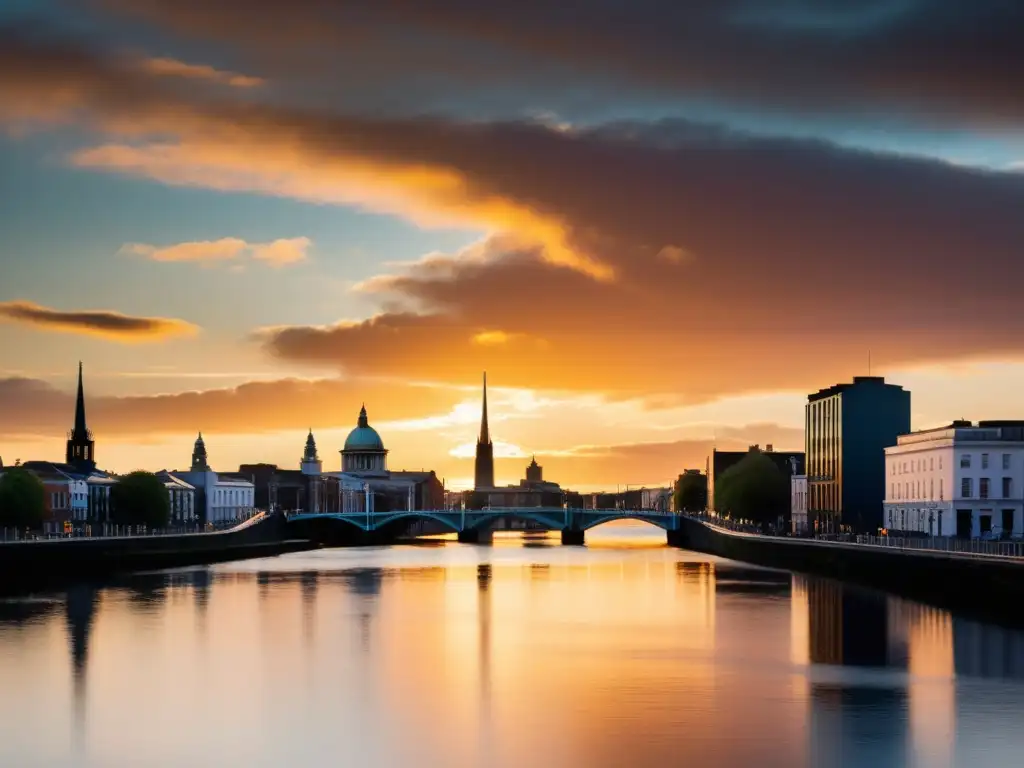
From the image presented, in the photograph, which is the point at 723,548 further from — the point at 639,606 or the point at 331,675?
the point at 331,675

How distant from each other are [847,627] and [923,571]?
51.5 ft

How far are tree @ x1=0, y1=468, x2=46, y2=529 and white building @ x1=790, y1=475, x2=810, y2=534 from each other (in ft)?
230

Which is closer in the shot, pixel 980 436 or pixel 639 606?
pixel 639 606

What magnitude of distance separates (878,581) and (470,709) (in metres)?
52.3

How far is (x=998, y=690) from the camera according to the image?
156 feet

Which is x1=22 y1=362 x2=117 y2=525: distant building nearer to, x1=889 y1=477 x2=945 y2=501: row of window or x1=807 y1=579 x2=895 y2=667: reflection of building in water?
x1=889 y1=477 x2=945 y2=501: row of window

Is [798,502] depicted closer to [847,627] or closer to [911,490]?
[911,490]

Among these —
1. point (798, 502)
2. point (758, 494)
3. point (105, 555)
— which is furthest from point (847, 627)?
point (798, 502)

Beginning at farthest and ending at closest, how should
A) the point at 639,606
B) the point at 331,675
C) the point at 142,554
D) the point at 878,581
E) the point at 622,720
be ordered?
the point at 142,554 < the point at 878,581 < the point at 639,606 < the point at 331,675 < the point at 622,720

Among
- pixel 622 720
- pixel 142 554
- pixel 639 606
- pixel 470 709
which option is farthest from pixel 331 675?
pixel 142 554

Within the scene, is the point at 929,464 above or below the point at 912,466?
above

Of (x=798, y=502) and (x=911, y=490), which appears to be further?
(x=798, y=502)

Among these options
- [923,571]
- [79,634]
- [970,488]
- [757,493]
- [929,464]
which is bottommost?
[79,634]

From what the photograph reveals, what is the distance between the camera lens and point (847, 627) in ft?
226
